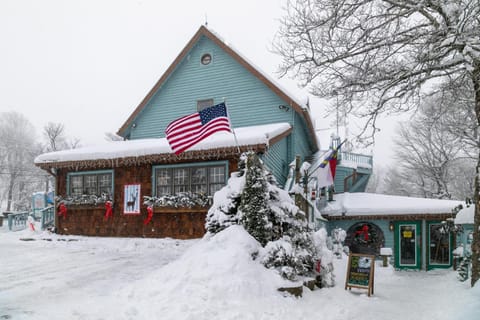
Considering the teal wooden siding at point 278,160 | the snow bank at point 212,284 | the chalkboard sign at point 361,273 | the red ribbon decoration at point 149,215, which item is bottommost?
the chalkboard sign at point 361,273

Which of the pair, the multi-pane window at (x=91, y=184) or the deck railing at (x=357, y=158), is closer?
the multi-pane window at (x=91, y=184)

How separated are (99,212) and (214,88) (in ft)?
23.0

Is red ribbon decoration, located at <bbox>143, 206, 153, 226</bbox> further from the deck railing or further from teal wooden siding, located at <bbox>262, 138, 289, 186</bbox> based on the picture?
the deck railing

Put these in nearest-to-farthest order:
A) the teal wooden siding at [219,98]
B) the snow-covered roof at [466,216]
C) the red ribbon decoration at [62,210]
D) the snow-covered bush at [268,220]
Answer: the snow-covered bush at [268,220]
the snow-covered roof at [466,216]
the red ribbon decoration at [62,210]
the teal wooden siding at [219,98]

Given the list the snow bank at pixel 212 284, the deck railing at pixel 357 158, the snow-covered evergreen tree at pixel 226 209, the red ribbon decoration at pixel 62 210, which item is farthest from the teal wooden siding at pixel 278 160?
the deck railing at pixel 357 158

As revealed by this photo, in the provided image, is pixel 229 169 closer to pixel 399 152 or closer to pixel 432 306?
pixel 432 306

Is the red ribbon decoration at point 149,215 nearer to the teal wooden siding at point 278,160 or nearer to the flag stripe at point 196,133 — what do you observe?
the flag stripe at point 196,133

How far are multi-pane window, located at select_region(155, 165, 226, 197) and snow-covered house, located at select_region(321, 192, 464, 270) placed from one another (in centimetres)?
831

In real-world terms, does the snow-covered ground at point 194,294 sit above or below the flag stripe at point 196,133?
below

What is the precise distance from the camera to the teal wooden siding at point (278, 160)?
14648 millimetres

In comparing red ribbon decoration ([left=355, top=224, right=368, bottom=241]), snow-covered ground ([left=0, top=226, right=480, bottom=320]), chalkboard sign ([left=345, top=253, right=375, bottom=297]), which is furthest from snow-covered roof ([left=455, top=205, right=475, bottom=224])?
red ribbon decoration ([left=355, top=224, right=368, bottom=241])

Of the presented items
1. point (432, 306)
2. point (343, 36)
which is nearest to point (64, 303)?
point (432, 306)

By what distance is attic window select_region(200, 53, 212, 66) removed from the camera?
18000 millimetres

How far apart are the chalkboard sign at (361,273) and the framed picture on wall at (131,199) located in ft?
26.5
